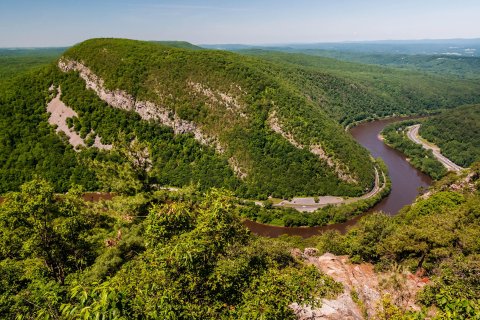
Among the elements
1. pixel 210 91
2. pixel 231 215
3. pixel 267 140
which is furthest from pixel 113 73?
pixel 231 215

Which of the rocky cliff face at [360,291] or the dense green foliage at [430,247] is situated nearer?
the rocky cliff face at [360,291]

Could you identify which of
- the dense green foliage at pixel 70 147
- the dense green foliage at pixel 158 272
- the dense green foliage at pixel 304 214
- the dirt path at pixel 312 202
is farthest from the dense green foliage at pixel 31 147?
the dense green foliage at pixel 158 272

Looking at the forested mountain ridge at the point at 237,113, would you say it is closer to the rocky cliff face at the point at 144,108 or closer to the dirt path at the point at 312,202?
the rocky cliff face at the point at 144,108

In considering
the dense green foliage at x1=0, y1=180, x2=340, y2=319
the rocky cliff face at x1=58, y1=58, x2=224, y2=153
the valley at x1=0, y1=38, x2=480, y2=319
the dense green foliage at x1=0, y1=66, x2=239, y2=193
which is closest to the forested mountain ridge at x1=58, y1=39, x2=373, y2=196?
the rocky cliff face at x1=58, y1=58, x2=224, y2=153

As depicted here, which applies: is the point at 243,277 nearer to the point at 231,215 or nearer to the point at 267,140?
the point at 231,215

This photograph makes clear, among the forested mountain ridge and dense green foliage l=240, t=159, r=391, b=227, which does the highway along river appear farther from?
the forested mountain ridge

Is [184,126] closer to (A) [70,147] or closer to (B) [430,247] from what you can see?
(A) [70,147]

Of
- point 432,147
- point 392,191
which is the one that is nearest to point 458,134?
point 432,147
